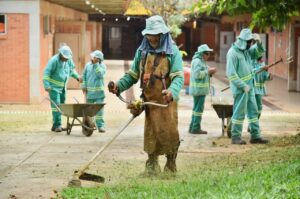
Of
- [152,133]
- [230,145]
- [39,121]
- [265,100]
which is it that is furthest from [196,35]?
[152,133]

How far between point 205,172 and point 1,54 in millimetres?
13403

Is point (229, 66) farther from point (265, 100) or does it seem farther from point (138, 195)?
point (265, 100)

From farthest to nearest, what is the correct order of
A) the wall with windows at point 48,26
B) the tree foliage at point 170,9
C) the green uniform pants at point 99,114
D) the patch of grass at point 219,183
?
1. the tree foliage at point 170,9
2. the wall with windows at point 48,26
3. the green uniform pants at point 99,114
4. the patch of grass at point 219,183

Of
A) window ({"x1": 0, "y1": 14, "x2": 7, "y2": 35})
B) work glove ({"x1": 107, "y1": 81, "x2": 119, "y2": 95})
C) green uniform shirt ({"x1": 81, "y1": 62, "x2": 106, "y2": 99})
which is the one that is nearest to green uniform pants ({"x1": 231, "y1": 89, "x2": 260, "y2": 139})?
green uniform shirt ({"x1": 81, "y1": 62, "x2": 106, "y2": 99})

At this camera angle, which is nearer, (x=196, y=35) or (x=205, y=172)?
(x=205, y=172)

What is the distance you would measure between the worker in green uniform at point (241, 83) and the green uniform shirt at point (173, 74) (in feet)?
12.2

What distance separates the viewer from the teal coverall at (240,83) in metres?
13.7

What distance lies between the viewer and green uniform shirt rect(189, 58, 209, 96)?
1569 centimetres

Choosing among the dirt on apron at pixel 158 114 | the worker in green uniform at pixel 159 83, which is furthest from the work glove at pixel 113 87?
the dirt on apron at pixel 158 114

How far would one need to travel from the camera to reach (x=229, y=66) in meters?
13.8

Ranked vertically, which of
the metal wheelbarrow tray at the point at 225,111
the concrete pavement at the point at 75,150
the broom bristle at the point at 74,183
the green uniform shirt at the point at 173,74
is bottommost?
the concrete pavement at the point at 75,150

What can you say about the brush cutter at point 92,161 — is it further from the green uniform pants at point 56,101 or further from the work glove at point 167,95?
the green uniform pants at point 56,101

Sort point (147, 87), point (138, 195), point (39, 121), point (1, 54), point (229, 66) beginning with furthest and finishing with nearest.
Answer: point (1, 54), point (39, 121), point (229, 66), point (147, 87), point (138, 195)

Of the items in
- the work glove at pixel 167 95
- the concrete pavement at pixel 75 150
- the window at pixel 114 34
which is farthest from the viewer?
the window at pixel 114 34
